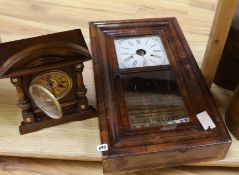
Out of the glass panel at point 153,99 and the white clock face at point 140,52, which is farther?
the white clock face at point 140,52

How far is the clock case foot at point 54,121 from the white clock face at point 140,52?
145mm

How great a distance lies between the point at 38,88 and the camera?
0.71m

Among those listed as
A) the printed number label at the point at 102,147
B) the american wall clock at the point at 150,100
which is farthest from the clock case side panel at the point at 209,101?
the printed number label at the point at 102,147

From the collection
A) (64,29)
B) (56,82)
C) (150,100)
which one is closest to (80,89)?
(56,82)

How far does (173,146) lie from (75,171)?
26 cm

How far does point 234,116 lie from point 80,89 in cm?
38

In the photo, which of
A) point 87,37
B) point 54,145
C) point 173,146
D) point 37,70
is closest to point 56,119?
point 54,145

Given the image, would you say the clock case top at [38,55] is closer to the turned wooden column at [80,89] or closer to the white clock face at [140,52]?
the turned wooden column at [80,89]

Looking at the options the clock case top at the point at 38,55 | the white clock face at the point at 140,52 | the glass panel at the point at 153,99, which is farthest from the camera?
the white clock face at the point at 140,52

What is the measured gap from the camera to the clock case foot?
0.79 meters

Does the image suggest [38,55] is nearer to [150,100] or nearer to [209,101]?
[150,100]

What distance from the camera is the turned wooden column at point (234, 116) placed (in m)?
0.78

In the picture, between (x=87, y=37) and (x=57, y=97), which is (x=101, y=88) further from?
(x=87, y=37)

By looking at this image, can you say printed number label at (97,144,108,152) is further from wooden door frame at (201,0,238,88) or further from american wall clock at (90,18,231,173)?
wooden door frame at (201,0,238,88)
